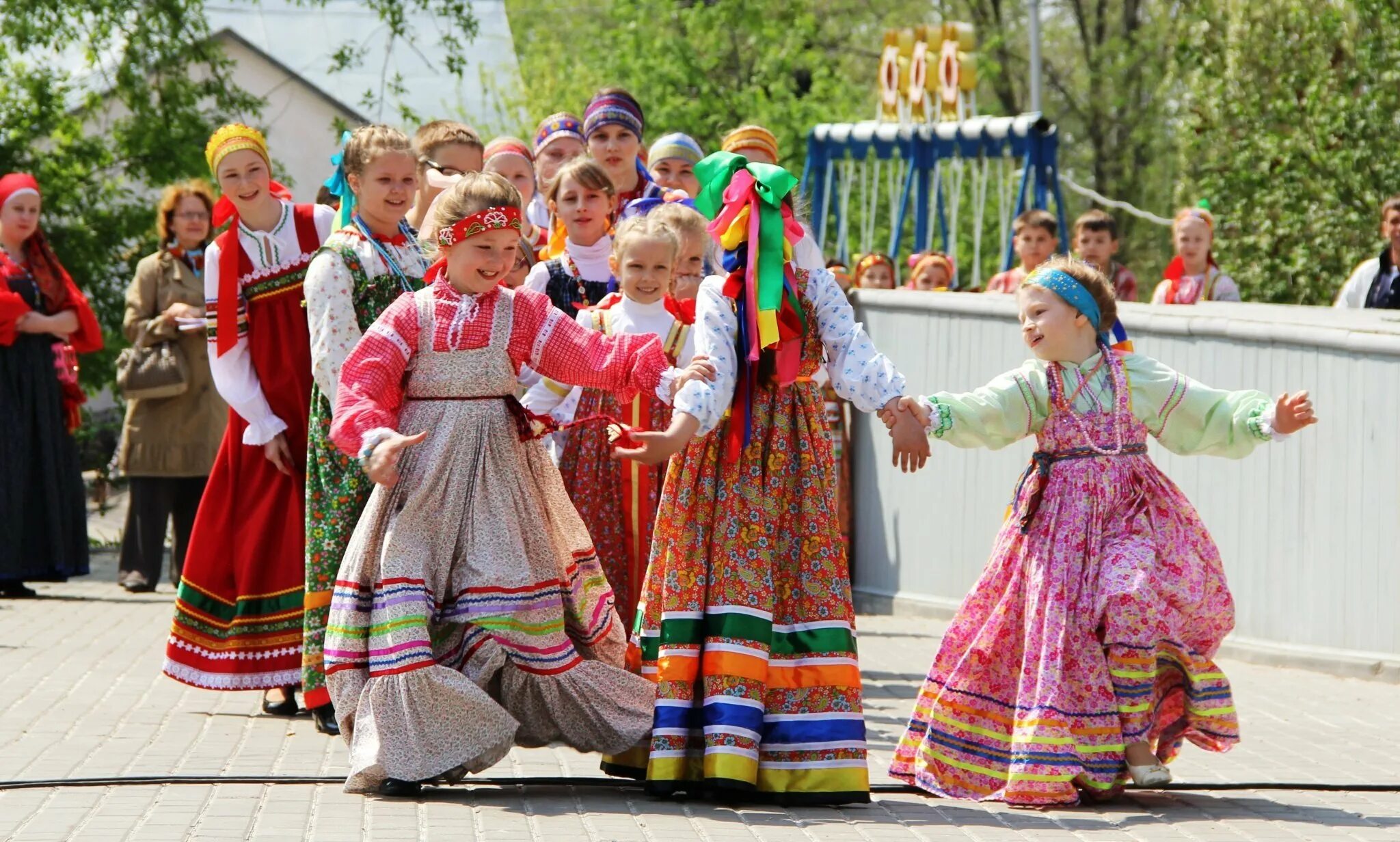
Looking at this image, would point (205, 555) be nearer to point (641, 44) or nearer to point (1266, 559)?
point (1266, 559)

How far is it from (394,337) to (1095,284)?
6.78 ft

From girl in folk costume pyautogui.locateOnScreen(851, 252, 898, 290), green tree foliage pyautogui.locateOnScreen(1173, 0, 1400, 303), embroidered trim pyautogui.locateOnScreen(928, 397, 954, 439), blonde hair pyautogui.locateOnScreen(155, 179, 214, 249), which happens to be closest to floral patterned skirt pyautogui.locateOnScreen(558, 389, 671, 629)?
embroidered trim pyautogui.locateOnScreen(928, 397, 954, 439)

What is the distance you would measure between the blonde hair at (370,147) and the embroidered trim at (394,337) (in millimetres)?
986

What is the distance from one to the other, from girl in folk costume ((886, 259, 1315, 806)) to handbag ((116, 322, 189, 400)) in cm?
679

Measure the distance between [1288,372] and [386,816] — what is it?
532 centimetres

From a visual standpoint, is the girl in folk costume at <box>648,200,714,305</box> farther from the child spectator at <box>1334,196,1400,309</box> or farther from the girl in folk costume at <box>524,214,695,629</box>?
the child spectator at <box>1334,196,1400,309</box>

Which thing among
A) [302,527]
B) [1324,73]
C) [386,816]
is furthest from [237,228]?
[1324,73]

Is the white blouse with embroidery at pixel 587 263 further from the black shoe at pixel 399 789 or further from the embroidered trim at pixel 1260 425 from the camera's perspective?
the embroidered trim at pixel 1260 425

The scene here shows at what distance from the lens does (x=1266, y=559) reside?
9594 millimetres

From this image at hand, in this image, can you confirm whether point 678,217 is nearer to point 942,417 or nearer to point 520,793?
point 942,417

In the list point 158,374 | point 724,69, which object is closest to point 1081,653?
point 158,374

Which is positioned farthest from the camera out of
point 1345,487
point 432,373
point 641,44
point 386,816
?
point 641,44

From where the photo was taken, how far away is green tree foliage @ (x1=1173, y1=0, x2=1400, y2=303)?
15562 millimetres

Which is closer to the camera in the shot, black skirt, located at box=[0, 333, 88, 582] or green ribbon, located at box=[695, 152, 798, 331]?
green ribbon, located at box=[695, 152, 798, 331]
